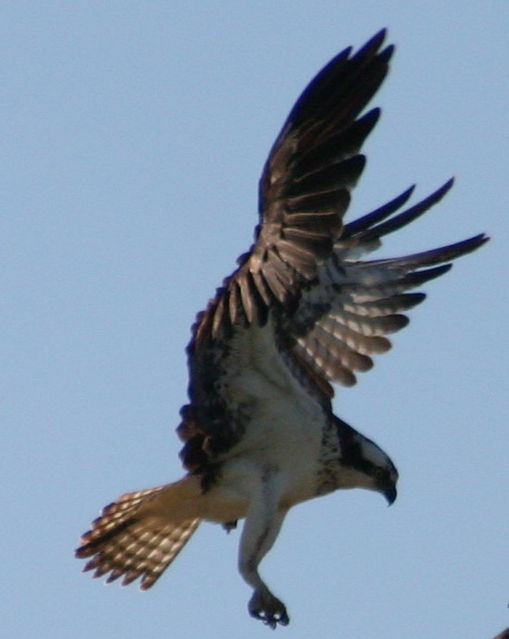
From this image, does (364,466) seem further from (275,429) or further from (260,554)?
(260,554)

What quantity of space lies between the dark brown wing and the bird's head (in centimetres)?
121

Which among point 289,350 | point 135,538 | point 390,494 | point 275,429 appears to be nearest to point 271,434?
point 275,429

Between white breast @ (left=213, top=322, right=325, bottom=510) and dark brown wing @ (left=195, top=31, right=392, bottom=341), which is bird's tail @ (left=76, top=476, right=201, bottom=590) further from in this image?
dark brown wing @ (left=195, top=31, right=392, bottom=341)

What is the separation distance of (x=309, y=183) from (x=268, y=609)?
2.14m

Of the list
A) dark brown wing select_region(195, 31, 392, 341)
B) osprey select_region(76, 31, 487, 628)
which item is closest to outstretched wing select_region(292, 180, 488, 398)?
osprey select_region(76, 31, 487, 628)

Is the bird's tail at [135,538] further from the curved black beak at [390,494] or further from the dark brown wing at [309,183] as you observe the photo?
the dark brown wing at [309,183]

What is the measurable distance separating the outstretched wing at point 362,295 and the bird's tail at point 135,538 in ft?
3.81

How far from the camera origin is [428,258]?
587 inches

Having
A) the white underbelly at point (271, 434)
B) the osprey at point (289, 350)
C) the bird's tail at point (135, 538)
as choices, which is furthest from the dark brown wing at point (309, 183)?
the bird's tail at point (135, 538)

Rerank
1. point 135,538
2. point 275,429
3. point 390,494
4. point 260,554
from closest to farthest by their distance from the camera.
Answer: point 260,554 → point 275,429 → point 390,494 → point 135,538

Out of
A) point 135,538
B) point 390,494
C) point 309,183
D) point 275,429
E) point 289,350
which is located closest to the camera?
point 309,183

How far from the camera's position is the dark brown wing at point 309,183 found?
12.4 metres

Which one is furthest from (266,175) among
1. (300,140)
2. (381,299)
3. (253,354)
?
(381,299)

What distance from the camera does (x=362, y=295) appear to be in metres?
14.8
